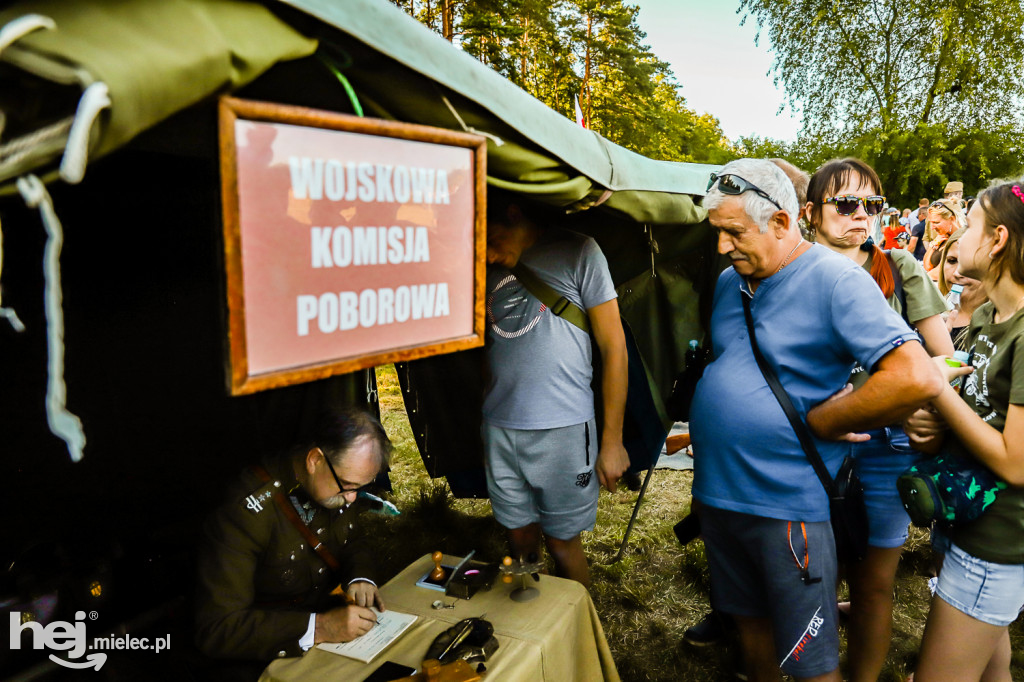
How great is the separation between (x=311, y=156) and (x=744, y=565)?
1926 mm

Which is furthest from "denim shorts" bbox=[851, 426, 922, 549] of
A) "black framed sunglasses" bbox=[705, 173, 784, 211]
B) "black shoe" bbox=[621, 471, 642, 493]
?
"black shoe" bbox=[621, 471, 642, 493]

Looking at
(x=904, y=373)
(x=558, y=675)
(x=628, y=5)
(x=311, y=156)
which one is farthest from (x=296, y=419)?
(x=628, y=5)

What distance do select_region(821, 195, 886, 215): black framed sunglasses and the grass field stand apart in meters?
2.06

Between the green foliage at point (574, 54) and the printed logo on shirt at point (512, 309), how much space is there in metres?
13.5

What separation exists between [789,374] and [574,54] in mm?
22575

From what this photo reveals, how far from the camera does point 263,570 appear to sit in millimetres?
2139

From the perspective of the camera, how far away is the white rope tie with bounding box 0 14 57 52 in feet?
2.33

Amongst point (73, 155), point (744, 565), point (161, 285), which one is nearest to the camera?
point (73, 155)

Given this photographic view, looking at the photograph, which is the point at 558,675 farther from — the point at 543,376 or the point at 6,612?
the point at 6,612

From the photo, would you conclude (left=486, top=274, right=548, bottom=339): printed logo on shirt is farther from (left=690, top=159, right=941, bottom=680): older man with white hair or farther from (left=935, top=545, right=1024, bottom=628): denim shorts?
(left=935, top=545, right=1024, bottom=628): denim shorts

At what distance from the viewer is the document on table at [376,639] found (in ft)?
5.74

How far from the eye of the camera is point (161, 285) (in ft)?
10.0

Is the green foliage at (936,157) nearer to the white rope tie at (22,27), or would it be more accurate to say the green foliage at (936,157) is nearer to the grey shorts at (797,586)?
the grey shorts at (797,586)

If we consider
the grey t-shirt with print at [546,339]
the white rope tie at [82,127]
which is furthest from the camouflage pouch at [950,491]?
the white rope tie at [82,127]
